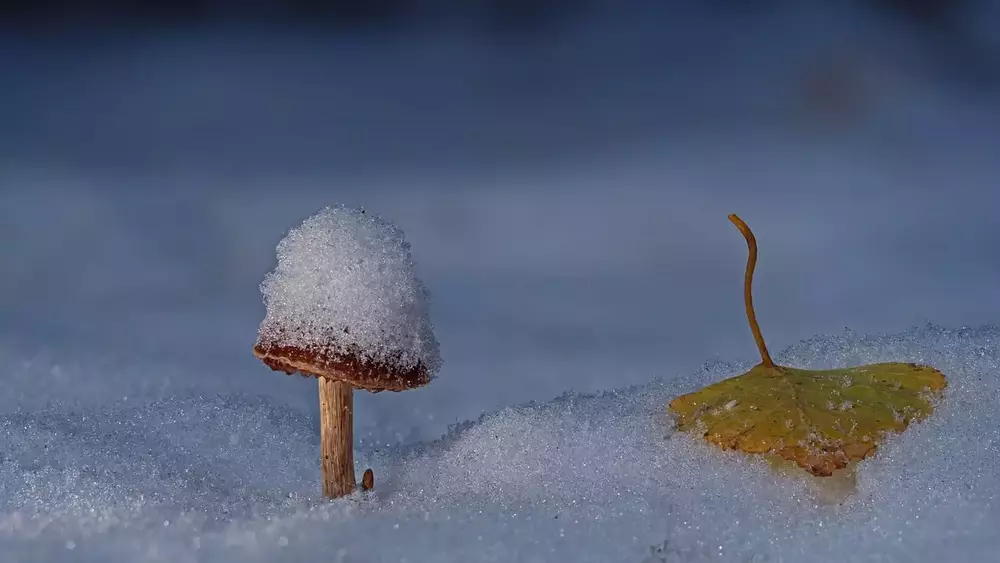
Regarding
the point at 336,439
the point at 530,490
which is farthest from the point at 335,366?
the point at 530,490

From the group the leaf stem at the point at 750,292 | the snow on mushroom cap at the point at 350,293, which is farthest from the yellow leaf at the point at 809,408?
the snow on mushroom cap at the point at 350,293

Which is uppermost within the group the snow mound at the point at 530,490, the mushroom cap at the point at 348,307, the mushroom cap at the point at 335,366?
the mushroom cap at the point at 348,307

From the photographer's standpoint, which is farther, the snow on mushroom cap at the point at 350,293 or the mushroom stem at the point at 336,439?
the mushroom stem at the point at 336,439

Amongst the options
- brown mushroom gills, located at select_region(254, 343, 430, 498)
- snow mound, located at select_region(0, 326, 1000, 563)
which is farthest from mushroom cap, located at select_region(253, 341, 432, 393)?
snow mound, located at select_region(0, 326, 1000, 563)

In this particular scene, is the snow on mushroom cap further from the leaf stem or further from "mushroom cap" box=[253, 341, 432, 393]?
the leaf stem

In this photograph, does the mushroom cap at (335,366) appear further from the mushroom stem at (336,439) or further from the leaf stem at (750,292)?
the leaf stem at (750,292)

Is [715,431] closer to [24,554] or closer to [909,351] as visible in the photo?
[909,351]
